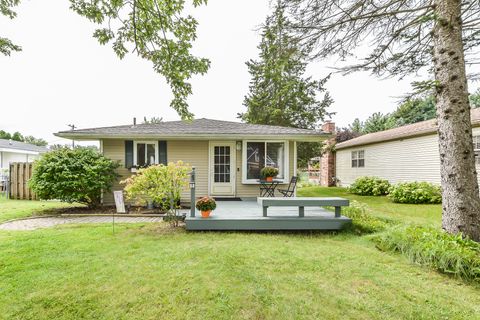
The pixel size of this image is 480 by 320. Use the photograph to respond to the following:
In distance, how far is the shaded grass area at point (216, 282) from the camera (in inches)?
100

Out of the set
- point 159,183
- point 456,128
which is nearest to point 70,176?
point 159,183

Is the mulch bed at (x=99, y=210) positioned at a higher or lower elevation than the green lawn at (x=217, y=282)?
higher

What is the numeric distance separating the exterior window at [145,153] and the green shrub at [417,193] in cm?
985

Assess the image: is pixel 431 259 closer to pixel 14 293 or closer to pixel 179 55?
pixel 179 55

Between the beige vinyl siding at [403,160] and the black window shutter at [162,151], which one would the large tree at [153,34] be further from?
the beige vinyl siding at [403,160]

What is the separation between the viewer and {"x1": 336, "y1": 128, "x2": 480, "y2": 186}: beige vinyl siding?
10.4m

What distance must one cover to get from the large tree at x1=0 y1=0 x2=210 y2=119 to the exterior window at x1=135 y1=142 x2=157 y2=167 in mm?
5153

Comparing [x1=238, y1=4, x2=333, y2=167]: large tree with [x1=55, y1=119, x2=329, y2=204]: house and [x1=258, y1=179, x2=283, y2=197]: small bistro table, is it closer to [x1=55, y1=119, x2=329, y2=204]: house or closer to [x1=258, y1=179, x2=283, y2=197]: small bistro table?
[x1=55, y1=119, x2=329, y2=204]: house

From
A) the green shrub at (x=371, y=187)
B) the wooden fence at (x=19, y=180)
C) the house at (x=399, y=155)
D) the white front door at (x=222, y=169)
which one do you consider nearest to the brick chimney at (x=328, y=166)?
the house at (x=399, y=155)

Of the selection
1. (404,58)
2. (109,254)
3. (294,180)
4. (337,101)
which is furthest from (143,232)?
(337,101)

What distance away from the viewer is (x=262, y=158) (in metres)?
9.14

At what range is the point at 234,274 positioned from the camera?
3.29m

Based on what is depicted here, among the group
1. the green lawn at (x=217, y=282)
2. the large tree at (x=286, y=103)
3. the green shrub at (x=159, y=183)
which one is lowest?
the green lawn at (x=217, y=282)

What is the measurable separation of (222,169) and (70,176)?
478cm
